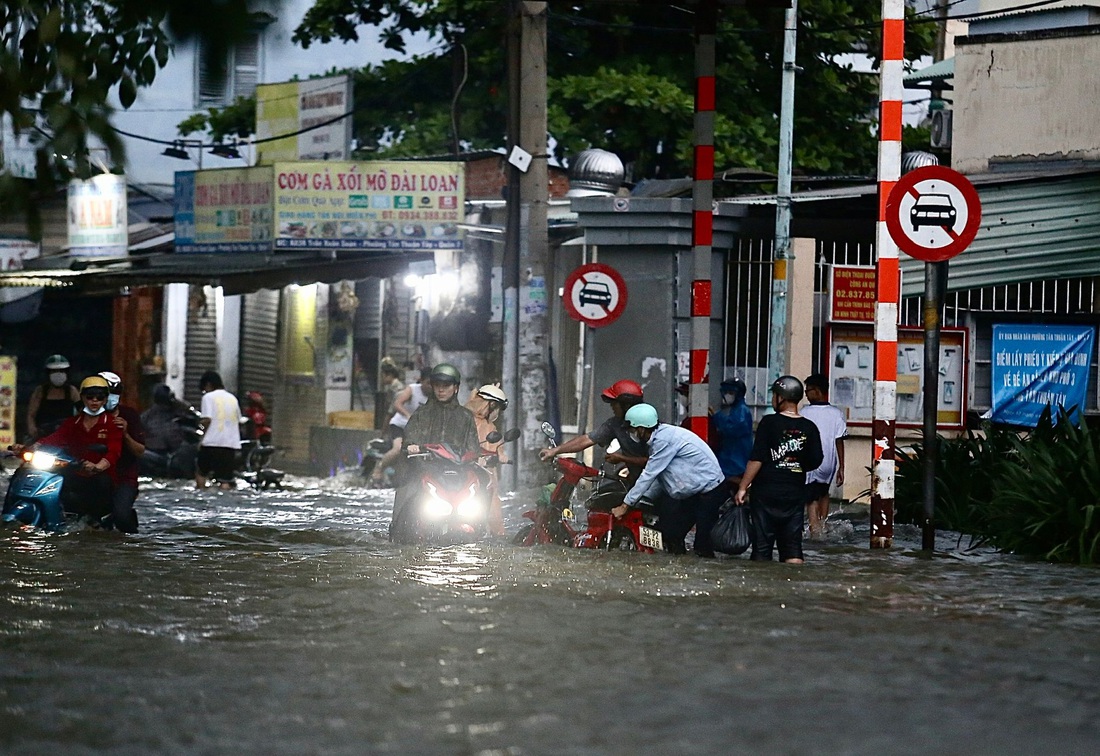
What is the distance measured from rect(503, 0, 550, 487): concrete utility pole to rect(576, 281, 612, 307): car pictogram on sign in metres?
1.90

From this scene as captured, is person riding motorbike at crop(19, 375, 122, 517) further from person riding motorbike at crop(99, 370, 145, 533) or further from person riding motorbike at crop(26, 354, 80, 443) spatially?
person riding motorbike at crop(26, 354, 80, 443)

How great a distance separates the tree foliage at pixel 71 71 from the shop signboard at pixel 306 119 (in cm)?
2454

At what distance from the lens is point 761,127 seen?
111 feet

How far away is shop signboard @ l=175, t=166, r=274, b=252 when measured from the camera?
27.6 m

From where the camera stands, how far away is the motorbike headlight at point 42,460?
45.8 ft

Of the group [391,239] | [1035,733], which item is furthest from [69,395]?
[1035,733]

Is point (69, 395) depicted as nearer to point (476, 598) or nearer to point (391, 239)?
point (391, 239)

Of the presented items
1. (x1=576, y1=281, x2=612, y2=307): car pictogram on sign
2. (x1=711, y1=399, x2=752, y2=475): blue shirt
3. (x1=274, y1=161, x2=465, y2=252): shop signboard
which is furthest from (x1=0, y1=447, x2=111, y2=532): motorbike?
(x1=274, y1=161, x2=465, y2=252): shop signboard

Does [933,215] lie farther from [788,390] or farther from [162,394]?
[162,394]

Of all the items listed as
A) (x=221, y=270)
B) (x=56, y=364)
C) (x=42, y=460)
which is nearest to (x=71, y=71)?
(x=42, y=460)

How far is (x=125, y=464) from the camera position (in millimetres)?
14406

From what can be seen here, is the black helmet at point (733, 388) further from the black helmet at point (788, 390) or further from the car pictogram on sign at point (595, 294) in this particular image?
the black helmet at point (788, 390)

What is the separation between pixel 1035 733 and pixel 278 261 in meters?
24.5

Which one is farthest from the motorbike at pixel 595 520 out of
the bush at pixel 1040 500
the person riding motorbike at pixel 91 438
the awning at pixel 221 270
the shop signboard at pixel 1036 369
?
the awning at pixel 221 270
